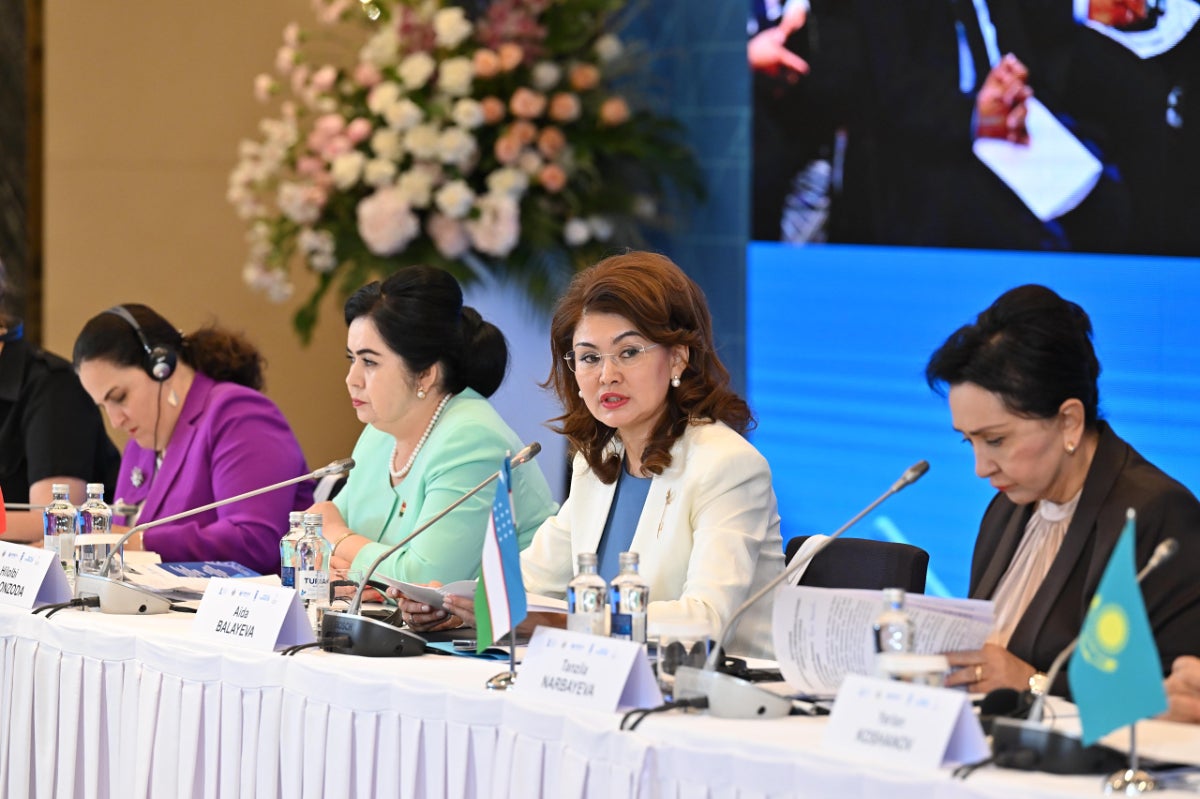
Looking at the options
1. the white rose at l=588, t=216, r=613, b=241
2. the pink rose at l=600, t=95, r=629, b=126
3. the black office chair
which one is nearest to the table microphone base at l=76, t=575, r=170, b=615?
the black office chair

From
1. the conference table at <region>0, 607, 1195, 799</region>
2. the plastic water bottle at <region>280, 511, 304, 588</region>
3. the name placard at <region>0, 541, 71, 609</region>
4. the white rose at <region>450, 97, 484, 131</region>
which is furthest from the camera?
the white rose at <region>450, 97, 484, 131</region>

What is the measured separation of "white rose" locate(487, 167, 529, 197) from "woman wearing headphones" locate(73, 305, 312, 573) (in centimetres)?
104

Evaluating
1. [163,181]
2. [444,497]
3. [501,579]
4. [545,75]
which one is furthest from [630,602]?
[163,181]

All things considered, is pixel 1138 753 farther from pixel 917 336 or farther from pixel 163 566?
pixel 917 336

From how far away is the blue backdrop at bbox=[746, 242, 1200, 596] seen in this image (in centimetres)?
408

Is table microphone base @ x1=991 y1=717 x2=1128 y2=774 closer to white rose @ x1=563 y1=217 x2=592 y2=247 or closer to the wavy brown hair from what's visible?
the wavy brown hair

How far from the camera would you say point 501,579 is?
7.15 ft

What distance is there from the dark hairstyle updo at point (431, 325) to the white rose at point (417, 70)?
1.45 m

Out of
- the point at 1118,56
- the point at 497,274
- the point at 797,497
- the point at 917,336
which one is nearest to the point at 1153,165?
the point at 1118,56

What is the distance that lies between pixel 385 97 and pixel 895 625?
313cm

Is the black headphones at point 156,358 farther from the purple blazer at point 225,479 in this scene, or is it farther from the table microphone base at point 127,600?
the table microphone base at point 127,600

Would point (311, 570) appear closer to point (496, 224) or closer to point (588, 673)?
point (588, 673)

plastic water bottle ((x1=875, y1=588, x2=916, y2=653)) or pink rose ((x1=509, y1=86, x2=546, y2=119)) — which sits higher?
pink rose ((x1=509, y1=86, x2=546, y2=119))

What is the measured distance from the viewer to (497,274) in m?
4.98
